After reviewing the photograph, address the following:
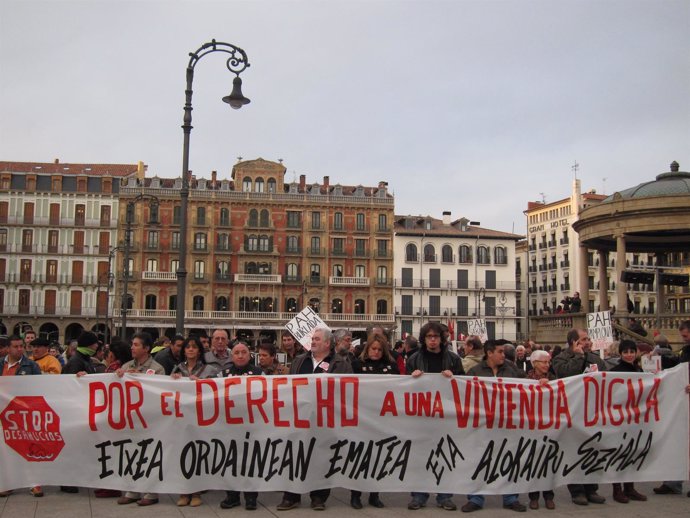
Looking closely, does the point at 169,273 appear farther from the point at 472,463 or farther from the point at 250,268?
the point at 472,463

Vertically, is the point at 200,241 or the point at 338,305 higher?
the point at 200,241

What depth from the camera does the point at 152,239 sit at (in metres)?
70.8

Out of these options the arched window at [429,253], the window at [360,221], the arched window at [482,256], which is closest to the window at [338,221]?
the window at [360,221]

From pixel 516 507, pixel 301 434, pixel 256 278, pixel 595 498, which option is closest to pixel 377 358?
pixel 301 434

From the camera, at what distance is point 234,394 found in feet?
27.2

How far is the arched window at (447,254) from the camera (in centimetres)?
7650

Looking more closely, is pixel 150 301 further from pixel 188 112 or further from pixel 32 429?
pixel 32 429

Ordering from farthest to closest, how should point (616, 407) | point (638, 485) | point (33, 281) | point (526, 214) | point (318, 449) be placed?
point (526, 214), point (33, 281), point (638, 485), point (616, 407), point (318, 449)

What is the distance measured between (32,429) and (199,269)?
6395cm

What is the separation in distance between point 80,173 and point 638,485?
72334 mm

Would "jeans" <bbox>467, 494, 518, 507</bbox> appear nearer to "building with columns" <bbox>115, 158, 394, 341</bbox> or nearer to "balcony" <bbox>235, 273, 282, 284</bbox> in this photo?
"building with columns" <bbox>115, 158, 394, 341</bbox>

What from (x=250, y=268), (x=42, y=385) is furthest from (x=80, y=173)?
(x=42, y=385)

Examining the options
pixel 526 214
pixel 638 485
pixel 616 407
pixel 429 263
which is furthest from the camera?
pixel 526 214

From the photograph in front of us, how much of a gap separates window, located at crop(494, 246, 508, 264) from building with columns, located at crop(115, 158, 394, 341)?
11839 millimetres
